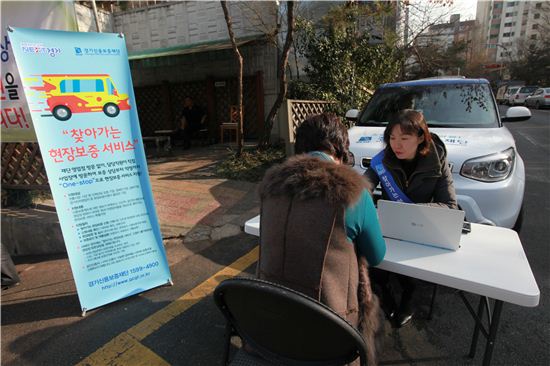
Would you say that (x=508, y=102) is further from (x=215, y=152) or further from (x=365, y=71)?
(x=215, y=152)

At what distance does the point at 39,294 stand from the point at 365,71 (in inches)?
350

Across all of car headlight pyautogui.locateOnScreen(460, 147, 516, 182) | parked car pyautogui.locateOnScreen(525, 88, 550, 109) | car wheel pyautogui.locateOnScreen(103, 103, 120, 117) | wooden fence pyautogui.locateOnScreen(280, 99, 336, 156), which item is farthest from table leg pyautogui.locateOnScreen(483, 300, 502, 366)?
parked car pyautogui.locateOnScreen(525, 88, 550, 109)

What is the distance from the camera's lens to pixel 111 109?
8.00 feet

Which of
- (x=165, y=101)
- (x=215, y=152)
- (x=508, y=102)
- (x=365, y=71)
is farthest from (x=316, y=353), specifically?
(x=508, y=102)

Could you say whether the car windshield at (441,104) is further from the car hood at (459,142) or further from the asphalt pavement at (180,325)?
the asphalt pavement at (180,325)

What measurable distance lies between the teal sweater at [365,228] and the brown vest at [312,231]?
0.04 metres

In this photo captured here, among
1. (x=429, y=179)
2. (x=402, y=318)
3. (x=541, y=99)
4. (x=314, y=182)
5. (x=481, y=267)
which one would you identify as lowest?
(x=402, y=318)

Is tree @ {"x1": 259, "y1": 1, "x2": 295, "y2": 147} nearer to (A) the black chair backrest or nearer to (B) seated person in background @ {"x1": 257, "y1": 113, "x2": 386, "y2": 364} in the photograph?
(B) seated person in background @ {"x1": 257, "y1": 113, "x2": 386, "y2": 364}

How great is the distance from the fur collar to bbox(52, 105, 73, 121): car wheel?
1.77 m

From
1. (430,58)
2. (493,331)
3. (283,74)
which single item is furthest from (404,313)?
(430,58)

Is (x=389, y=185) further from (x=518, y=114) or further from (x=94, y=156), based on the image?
(x=518, y=114)

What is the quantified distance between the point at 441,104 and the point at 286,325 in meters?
3.63

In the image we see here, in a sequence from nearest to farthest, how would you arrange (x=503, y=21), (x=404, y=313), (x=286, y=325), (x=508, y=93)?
(x=286, y=325), (x=404, y=313), (x=508, y=93), (x=503, y=21)

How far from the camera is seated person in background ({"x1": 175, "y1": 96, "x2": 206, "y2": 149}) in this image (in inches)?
356
